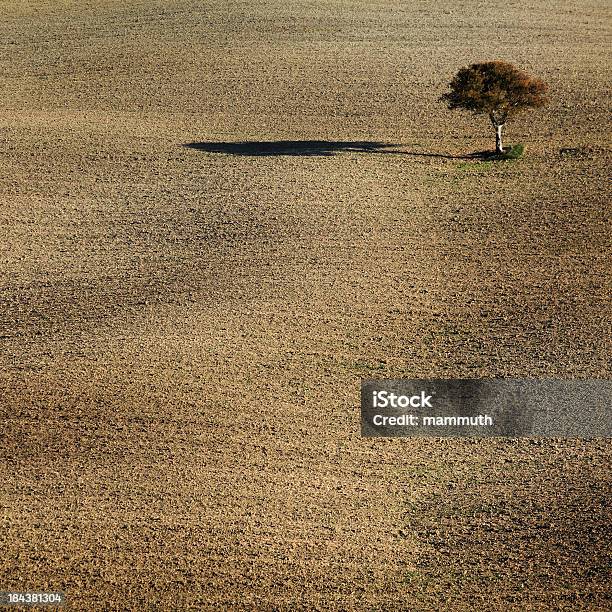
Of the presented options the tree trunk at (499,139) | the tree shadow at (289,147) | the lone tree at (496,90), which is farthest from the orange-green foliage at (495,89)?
the tree shadow at (289,147)

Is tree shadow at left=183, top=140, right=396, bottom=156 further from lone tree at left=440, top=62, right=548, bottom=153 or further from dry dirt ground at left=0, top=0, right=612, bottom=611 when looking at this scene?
lone tree at left=440, top=62, right=548, bottom=153

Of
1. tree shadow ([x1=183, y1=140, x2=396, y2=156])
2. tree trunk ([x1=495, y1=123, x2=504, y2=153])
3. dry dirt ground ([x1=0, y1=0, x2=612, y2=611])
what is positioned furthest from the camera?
tree shadow ([x1=183, y1=140, x2=396, y2=156])

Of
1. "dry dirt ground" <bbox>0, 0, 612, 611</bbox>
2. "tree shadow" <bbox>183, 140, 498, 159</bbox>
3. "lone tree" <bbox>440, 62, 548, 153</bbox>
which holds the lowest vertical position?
"dry dirt ground" <bbox>0, 0, 612, 611</bbox>

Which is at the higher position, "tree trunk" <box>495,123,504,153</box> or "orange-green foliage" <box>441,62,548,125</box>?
"orange-green foliage" <box>441,62,548,125</box>

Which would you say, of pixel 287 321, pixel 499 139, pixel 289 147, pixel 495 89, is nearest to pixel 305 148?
pixel 289 147

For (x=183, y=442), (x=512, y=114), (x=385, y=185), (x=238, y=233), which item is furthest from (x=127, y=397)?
(x=512, y=114)

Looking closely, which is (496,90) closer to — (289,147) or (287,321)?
(289,147)

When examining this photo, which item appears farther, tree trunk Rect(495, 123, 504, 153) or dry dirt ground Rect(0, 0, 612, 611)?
tree trunk Rect(495, 123, 504, 153)

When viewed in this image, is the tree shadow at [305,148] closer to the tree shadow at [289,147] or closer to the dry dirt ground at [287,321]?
the tree shadow at [289,147]

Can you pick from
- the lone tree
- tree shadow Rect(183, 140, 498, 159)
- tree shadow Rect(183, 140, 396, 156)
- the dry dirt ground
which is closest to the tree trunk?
tree shadow Rect(183, 140, 498, 159)
